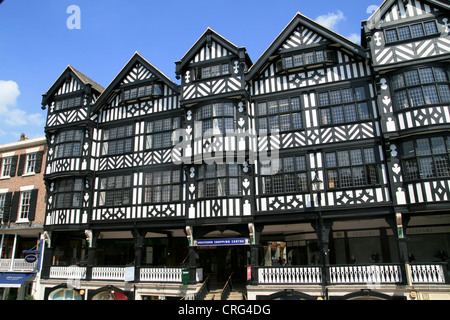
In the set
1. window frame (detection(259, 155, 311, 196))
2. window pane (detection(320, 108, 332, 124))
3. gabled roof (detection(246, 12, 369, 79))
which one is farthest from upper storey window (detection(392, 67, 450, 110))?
window frame (detection(259, 155, 311, 196))

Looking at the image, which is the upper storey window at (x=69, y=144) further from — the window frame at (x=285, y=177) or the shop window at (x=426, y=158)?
the shop window at (x=426, y=158)

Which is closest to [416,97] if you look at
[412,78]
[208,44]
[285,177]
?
[412,78]

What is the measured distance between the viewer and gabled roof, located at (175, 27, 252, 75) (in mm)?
18000

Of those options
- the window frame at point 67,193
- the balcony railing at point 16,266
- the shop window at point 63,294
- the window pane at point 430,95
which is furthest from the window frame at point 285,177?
A: the balcony railing at point 16,266

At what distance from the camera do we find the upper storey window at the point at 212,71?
18.2 m

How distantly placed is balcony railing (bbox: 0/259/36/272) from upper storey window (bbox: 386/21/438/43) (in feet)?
77.5

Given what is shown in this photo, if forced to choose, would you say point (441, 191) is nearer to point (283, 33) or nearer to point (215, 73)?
point (283, 33)

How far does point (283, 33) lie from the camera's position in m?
17.6

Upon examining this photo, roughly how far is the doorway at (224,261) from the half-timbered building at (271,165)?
118 millimetres

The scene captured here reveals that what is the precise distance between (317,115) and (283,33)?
4.82m

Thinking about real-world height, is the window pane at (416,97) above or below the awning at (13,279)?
above

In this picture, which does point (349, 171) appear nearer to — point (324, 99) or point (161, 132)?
point (324, 99)
